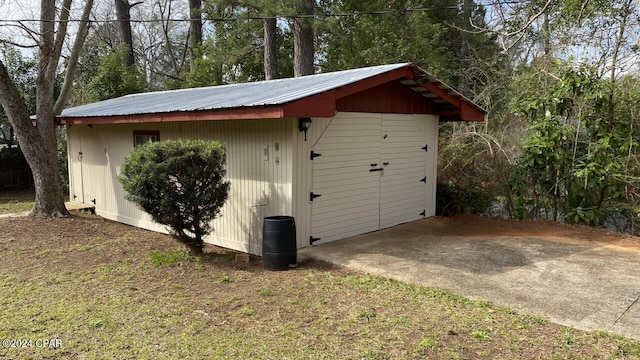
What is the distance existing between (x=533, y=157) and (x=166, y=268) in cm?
642

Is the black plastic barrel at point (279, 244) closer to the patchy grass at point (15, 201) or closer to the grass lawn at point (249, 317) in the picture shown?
the grass lawn at point (249, 317)

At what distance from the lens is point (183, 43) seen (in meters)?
26.0

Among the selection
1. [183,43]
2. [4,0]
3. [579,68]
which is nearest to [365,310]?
[579,68]

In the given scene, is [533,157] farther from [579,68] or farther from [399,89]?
[399,89]

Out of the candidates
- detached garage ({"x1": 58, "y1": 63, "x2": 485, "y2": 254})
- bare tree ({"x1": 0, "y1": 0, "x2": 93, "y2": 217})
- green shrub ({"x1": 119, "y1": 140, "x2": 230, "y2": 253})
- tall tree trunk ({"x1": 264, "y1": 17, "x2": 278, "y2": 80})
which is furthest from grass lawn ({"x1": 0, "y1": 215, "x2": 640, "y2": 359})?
tall tree trunk ({"x1": 264, "y1": 17, "x2": 278, "y2": 80})

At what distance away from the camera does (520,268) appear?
5398mm

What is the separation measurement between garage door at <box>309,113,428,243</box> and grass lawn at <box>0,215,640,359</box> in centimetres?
123

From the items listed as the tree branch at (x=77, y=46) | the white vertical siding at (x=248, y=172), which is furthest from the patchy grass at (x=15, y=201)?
the white vertical siding at (x=248, y=172)

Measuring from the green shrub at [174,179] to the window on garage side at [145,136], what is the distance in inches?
85.0

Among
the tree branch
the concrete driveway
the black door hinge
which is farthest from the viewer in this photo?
the tree branch

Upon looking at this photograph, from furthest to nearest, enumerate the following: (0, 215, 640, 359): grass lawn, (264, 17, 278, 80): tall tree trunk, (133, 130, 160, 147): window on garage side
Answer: (264, 17, 278, 80): tall tree trunk, (133, 130, 160, 147): window on garage side, (0, 215, 640, 359): grass lawn

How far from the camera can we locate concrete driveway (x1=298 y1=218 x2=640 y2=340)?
13.6 ft

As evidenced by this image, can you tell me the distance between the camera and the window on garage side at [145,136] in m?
7.87

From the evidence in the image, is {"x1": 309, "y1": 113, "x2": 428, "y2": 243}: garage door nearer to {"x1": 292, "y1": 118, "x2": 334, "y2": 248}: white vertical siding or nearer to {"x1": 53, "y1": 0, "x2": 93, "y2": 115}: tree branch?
{"x1": 292, "y1": 118, "x2": 334, "y2": 248}: white vertical siding
